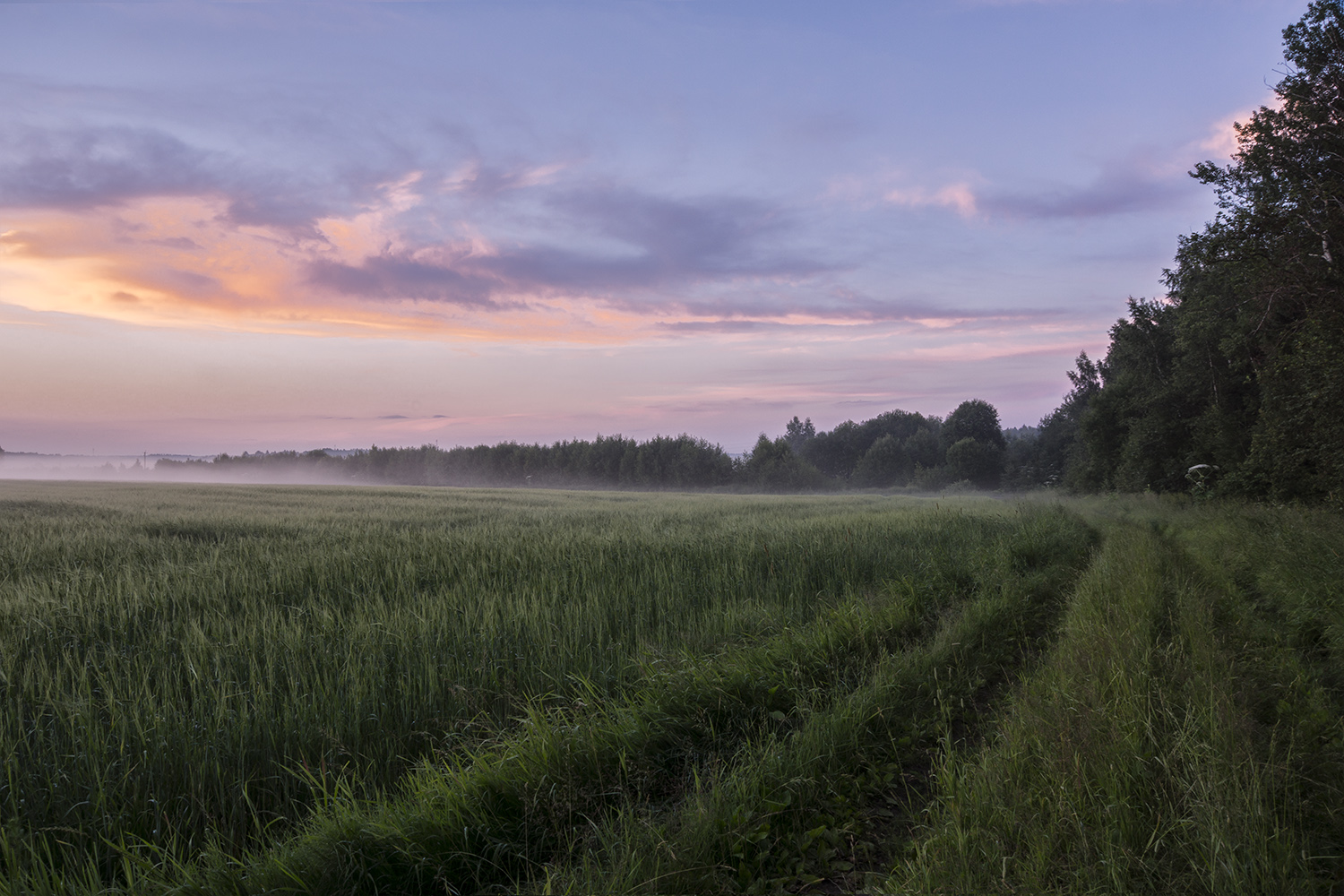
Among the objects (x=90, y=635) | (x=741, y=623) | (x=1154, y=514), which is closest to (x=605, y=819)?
(x=741, y=623)

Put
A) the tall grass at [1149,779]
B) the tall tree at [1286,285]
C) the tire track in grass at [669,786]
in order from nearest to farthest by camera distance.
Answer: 1. the tall grass at [1149,779]
2. the tire track in grass at [669,786]
3. the tall tree at [1286,285]

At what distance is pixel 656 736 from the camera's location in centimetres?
376

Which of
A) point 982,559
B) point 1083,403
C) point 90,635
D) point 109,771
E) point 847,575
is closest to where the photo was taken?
point 109,771

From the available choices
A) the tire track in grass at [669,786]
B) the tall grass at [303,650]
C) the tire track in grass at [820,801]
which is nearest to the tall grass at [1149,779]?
the tire track in grass at [820,801]

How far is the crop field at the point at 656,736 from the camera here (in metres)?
2.65

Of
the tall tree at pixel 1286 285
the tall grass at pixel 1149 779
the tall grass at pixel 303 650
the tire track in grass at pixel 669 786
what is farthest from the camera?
the tall tree at pixel 1286 285

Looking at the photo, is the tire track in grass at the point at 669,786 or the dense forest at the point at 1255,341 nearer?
the tire track in grass at the point at 669,786

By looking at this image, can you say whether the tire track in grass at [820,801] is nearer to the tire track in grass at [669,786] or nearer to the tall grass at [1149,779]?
the tire track in grass at [669,786]

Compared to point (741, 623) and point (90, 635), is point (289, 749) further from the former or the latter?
point (741, 623)

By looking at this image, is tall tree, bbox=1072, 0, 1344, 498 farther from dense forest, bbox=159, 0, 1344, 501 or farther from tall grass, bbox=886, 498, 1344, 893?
tall grass, bbox=886, 498, 1344, 893

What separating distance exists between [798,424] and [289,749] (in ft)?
583

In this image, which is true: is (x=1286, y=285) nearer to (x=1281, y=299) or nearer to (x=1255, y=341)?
(x=1281, y=299)

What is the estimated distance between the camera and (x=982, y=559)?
9.77m

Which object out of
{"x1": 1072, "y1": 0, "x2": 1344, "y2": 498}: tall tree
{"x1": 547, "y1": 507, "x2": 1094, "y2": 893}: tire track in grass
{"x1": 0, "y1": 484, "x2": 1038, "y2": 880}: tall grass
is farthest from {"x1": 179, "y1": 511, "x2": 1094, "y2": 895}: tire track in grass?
{"x1": 1072, "y1": 0, "x2": 1344, "y2": 498}: tall tree
